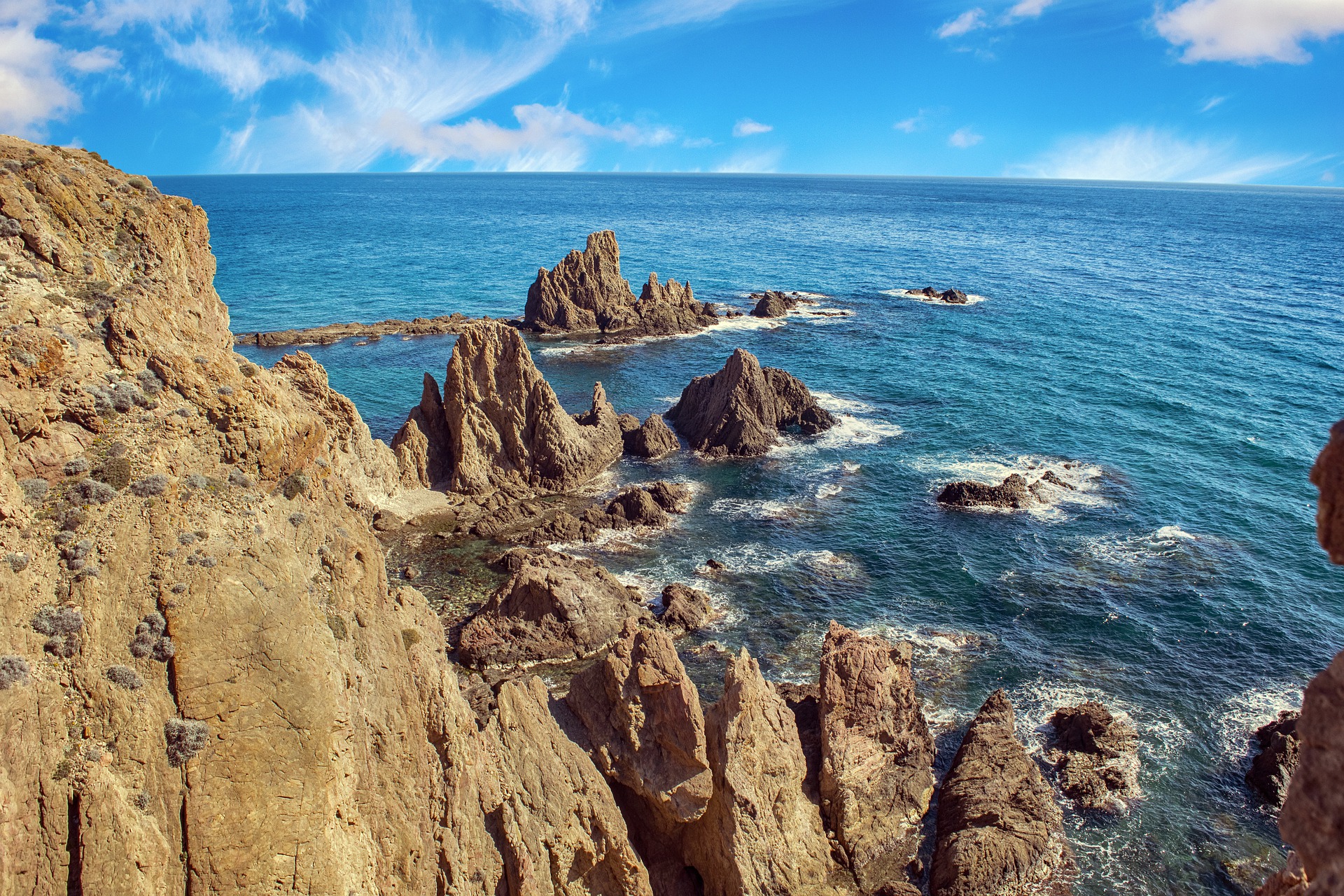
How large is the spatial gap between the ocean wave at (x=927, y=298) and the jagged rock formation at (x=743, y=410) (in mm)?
57717

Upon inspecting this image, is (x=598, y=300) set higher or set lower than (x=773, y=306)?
higher

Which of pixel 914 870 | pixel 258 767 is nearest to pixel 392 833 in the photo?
pixel 258 767

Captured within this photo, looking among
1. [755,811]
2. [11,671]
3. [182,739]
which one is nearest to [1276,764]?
[755,811]

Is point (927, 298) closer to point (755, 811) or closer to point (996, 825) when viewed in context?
point (996, 825)

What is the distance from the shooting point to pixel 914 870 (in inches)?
963

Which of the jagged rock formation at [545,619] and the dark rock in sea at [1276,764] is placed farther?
the jagged rock formation at [545,619]

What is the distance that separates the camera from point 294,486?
63.3 ft

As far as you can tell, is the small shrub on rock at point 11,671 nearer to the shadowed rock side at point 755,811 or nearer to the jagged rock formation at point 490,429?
the shadowed rock side at point 755,811

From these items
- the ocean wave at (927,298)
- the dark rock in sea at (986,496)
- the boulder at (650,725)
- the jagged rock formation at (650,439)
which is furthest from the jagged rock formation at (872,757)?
the ocean wave at (927,298)

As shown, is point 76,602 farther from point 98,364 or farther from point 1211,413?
point 1211,413

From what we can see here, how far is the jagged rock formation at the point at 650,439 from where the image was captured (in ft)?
193

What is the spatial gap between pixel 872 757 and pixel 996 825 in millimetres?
4359

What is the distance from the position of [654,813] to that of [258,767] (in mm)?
12318

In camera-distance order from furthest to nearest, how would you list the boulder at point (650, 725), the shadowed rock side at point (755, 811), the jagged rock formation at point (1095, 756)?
the jagged rock formation at point (1095, 756) < the boulder at point (650, 725) < the shadowed rock side at point (755, 811)
